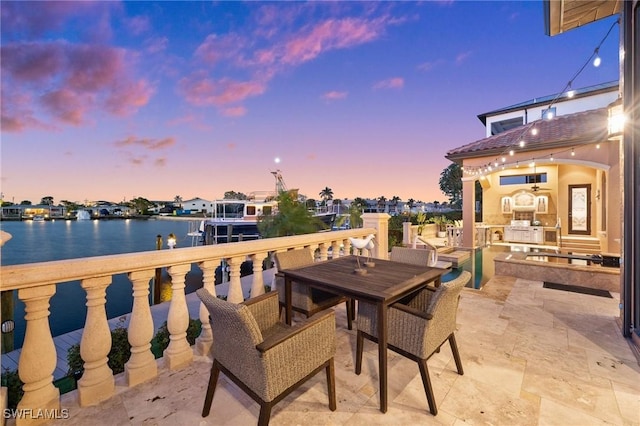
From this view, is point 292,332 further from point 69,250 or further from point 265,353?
point 69,250

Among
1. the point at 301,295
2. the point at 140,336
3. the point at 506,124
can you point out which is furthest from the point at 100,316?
the point at 506,124

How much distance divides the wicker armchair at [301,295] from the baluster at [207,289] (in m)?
0.63

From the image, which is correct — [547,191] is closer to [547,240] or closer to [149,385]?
[547,240]

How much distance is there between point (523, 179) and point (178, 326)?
1428 cm

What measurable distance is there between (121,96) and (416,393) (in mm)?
10340

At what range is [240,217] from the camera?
21391mm

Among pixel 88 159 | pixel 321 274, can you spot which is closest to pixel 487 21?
pixel 321 274

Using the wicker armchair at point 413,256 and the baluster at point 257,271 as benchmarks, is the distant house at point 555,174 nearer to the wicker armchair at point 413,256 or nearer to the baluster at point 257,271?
the wicker armchair at point 413,256

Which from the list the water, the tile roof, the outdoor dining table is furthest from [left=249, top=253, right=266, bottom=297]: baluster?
the tile roof

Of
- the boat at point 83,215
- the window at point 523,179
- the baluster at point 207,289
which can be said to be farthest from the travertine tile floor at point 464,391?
the boat at point 83,215

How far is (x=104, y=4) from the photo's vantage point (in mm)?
5375

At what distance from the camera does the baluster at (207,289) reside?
2.31 metres

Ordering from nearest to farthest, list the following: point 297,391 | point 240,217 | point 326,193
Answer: point 297,391, point 240,217, point 326,193

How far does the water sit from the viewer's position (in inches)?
472
